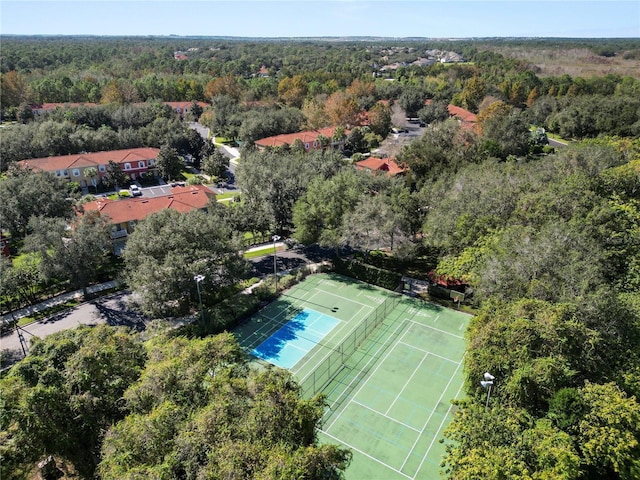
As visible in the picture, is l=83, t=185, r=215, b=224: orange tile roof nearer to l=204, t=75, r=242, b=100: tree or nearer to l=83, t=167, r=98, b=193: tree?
l=83, t=167, r=98, b=193: tree

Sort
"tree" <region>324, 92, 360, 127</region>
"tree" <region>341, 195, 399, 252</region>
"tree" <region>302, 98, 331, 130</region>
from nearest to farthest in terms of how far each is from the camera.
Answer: "tree" <region>341, 195, 399, 252</region> → "tree" <region>324, 92, 360, 127</region> → "tree" <region>302, 98, 331, 130</region>

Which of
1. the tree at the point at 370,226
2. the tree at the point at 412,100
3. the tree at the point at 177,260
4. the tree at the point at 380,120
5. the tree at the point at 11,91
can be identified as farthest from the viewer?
the tree at the point at 412,100

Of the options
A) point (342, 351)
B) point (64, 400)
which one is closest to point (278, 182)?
point (342, 351)

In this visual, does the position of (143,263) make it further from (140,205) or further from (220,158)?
(220,158)

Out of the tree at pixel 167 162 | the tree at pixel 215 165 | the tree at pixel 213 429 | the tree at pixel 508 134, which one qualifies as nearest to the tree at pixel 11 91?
the tree at pixel 167 162

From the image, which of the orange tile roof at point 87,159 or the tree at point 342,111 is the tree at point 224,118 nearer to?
the tree at point 342,111

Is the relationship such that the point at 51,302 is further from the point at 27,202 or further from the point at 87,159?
the point at 87,159

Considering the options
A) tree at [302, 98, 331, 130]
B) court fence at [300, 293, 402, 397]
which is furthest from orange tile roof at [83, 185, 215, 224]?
tree at [302, 98, 331, 130]
